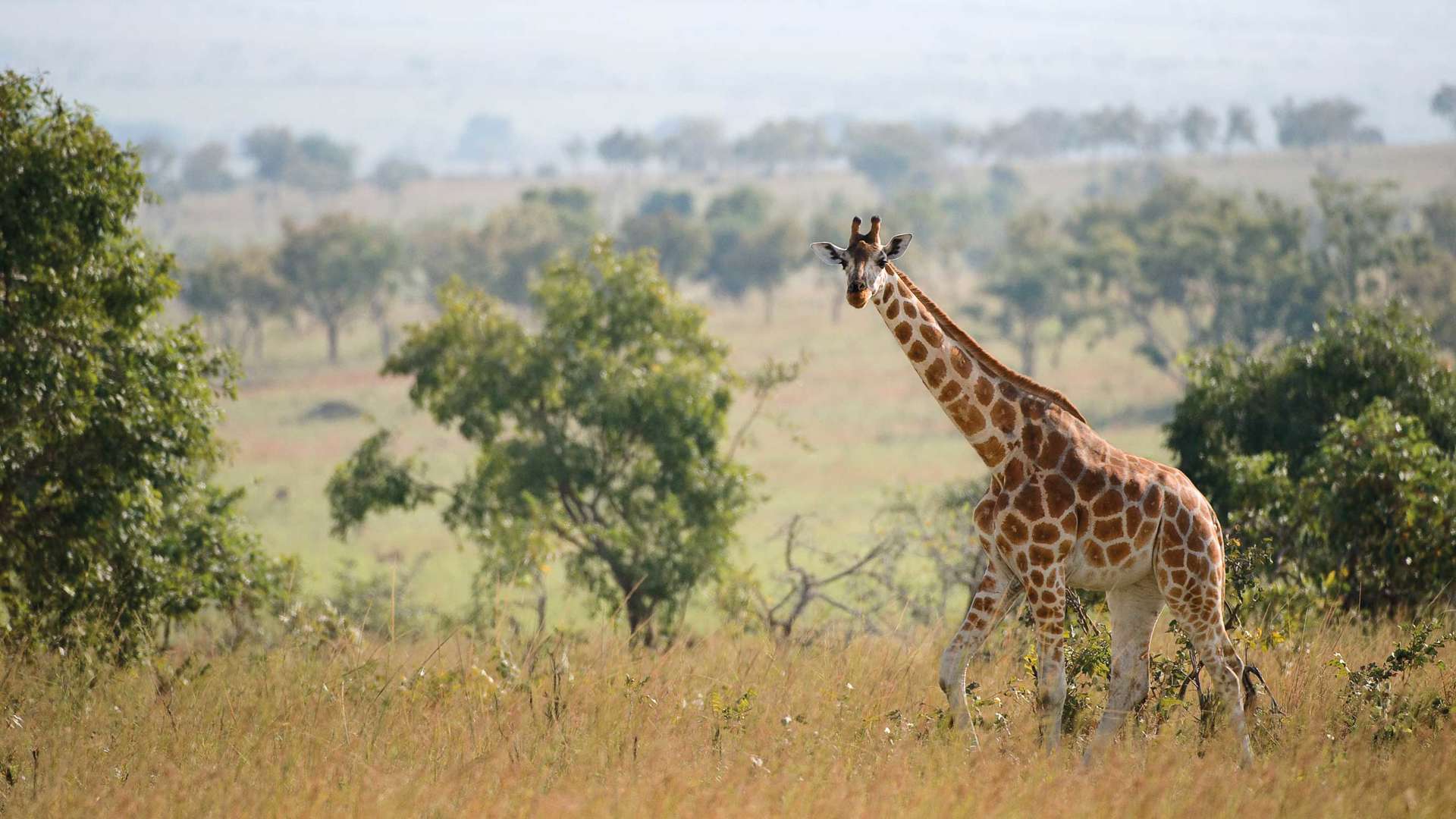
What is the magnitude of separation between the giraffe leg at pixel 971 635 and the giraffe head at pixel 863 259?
5.76 ft

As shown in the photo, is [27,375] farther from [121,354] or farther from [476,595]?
[476,595]

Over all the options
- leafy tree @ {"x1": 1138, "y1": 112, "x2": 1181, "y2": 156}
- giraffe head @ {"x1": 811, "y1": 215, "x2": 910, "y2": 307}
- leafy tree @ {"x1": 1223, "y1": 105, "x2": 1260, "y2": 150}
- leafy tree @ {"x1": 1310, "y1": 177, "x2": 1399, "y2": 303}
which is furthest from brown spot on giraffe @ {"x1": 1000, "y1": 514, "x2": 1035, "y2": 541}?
leafy tree @ {"x1": 1138, "y1": 112, "x2": 1181, "y2": 156}

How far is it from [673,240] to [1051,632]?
75.2 metres

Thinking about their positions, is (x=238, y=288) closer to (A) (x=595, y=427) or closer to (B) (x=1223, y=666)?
(A) (x=595, y=427)

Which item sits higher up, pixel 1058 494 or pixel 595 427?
pixel 1058 494

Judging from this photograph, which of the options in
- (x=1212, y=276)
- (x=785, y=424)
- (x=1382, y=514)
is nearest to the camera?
(x=1382, y=514)

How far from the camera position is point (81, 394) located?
11945mm

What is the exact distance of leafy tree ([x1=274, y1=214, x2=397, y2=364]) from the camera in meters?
72.4

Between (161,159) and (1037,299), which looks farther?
(161,159)

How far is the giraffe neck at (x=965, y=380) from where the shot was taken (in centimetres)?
850

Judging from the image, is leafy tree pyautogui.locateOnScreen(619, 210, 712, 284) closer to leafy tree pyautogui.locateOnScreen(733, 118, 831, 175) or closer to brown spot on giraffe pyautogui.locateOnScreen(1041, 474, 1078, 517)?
brown spot on giraffe pyautogui.locateOnScreen(1041, 474, 1078, 517)

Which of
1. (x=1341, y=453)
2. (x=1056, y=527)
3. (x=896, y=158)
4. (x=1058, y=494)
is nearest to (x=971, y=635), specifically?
(x=1056, y=527)

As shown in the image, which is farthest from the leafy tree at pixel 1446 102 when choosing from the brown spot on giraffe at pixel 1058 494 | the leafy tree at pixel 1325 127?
the brown spot on giraffe at pixel 1058 494

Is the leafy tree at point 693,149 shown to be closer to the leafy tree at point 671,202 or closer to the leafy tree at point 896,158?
the leafy tree at point 896,158
